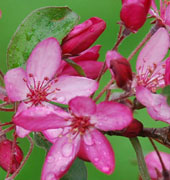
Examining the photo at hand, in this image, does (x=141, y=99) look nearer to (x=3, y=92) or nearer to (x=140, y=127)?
(x=140, y=127)

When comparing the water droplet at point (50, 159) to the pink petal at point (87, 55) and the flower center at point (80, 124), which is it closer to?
the flower center at point (80, 124)

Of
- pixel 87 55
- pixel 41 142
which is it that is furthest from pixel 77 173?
pixel 87 55

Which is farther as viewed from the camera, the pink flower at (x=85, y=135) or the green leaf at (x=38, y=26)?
the green leaf at (x=38, y=26)

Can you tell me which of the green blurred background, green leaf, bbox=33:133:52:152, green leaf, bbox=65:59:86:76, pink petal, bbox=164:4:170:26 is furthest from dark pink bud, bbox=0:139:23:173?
the green blurred background

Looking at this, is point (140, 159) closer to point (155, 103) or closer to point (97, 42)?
point (155, 103)

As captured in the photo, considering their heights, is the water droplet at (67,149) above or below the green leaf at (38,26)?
below

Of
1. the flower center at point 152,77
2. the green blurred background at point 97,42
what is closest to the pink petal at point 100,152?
the flower center at point 152,77

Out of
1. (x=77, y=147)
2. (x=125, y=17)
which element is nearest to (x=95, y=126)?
(x=77, y=147)

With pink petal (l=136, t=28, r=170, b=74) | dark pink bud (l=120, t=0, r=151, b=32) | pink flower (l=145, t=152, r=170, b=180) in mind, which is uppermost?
dark pink bud (l=120, t=0, r=151, b=32)

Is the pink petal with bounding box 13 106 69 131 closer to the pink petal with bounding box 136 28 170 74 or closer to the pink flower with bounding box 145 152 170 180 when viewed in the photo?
the pink petal with bounding box 136 28 170 74
